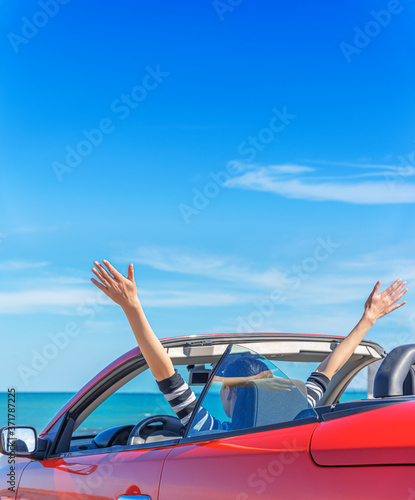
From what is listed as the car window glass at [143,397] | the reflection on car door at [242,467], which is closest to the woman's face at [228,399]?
the reflection on car door at [242,467]

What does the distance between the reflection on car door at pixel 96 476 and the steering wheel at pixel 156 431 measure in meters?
0.27

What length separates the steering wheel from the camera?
2957 mm

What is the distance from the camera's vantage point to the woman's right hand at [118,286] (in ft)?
8.43

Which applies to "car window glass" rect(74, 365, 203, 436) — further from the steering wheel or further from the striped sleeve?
the striped sleeve

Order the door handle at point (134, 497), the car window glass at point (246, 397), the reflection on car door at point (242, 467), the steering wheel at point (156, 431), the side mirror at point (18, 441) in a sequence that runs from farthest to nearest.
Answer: the side mirror at point (18, 441), the steering wheel at point (156, 431), the door handle at point (134, 497), the car window glass at point (246, 397), the reflection on car door at point (242, 467)

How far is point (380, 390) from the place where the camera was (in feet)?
7.64

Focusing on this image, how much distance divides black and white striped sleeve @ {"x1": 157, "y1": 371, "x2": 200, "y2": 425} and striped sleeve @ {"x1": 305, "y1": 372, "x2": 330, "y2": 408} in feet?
2.11

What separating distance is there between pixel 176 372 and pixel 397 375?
96cm

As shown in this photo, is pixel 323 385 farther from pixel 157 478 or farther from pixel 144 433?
pixel 157 478

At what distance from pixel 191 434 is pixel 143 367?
30.8 inches

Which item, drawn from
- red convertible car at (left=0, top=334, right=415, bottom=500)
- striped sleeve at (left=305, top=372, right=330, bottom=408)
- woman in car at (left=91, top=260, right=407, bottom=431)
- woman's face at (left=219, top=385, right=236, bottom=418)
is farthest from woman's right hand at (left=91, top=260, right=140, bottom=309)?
striped sleeve at (left=305, top=372, right=330, bottom=408)

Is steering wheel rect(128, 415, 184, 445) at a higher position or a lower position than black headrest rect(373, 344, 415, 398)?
lower

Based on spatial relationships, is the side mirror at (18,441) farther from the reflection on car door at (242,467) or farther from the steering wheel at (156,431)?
the reflection on car door at (242,467)

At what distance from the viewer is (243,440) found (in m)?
2.01
